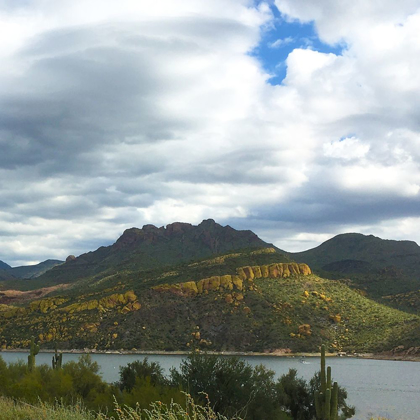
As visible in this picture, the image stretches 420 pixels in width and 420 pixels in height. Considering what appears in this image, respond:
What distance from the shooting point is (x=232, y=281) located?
126m

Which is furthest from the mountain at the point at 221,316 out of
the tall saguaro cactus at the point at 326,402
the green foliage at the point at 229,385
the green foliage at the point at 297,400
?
the green foliage at the point at 229,385

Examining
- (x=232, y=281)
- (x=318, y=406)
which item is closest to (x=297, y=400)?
(x=318, y=406)

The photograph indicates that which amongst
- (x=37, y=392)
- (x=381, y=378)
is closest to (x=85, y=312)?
(x=381, y=378)

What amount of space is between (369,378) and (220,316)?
147 ft

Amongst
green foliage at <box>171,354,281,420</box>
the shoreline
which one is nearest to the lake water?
the shoreline

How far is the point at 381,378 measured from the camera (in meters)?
77.1

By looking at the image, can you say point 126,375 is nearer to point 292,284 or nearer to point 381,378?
point 381,378

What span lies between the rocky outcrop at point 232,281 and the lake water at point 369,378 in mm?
24010

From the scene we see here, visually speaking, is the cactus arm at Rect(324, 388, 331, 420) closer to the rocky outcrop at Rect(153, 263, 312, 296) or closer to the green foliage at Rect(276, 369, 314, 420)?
the green foliage at Rect(276, 369, 314, 420)

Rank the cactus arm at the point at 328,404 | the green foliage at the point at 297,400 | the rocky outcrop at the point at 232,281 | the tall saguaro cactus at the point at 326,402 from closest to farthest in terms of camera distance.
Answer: the tall saguaro cactus at the point at 326,402 → the cactus arm at the point at 328,404 → the green foliage at the point at 297,400 → the rocky outcrop at the point at 232,281

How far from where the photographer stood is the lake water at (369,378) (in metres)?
51.5

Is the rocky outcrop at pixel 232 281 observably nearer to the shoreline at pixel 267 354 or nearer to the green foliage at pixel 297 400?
the shoreline at pixel 267 354

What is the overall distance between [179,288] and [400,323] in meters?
50.4

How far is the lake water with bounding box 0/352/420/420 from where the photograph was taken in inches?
2029
